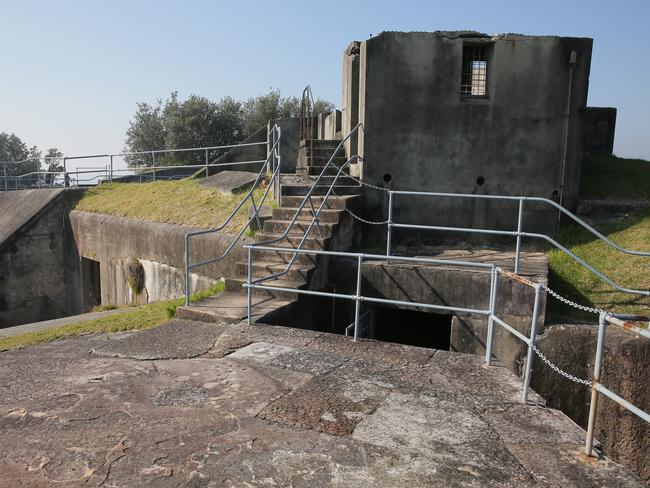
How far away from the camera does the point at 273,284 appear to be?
7363 mm

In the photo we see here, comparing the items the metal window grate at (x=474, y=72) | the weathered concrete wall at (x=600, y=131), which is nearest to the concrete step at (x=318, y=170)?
A: the metal window grate at (x=474, y=72)

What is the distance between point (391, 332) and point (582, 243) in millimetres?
3601

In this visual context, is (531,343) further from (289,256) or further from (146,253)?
(146,253)

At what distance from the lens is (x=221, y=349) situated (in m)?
5.54

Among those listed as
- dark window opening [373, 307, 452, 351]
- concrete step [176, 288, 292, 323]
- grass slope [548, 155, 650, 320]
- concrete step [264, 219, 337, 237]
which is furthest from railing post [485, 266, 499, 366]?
concrete step [264, 219, 337, 237]

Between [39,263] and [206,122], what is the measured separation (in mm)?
25246

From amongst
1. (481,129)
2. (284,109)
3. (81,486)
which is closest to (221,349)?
(81,486)

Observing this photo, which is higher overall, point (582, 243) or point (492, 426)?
point (582, 243)

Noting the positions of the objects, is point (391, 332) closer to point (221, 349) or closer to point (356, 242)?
point (356, 242)

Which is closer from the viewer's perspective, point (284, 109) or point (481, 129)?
point (481, 129)

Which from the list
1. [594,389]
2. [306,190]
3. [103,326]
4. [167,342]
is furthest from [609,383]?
[103,326]

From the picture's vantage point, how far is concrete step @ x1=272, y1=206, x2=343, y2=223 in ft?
28.2

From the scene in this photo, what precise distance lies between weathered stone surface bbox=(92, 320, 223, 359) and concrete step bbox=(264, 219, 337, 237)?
2.48 m

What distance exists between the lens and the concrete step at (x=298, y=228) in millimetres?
8337
